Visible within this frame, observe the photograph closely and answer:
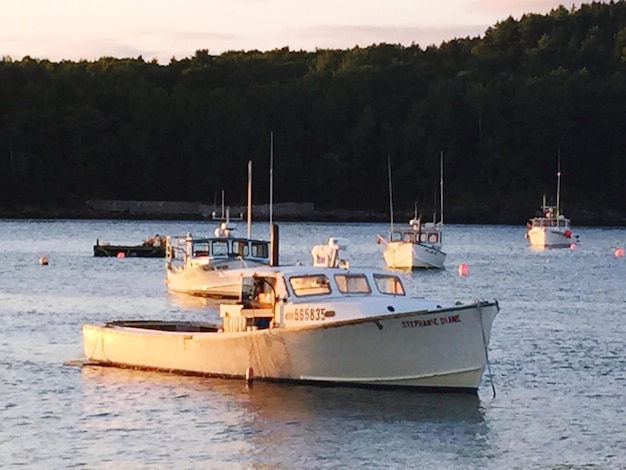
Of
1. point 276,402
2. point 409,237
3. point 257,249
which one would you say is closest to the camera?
point 276,402

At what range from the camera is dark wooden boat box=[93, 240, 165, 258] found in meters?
83.2

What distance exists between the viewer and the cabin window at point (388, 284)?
31906mm

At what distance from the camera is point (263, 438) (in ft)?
89.7

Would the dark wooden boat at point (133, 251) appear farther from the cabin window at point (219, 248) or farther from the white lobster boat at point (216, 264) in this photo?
the cabin window at point (219, 248)

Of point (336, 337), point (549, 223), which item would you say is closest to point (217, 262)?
point (336, 337)

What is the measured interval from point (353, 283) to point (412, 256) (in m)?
44.2

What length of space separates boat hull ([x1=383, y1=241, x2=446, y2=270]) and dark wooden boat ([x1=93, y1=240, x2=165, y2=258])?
43.7ft

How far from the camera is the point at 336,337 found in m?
29.9

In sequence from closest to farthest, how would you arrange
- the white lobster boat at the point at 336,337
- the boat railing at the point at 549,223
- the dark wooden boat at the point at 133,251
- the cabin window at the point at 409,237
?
1. the white lobster boat at the point at 336,337
2. the cabin window at the point at 409,237
3. the dark wooden boat at the point at 133,251
4. the boat railing at the point at 549,223

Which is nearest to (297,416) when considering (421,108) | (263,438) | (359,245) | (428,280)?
(263,438)

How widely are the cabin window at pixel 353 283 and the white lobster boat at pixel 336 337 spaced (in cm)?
2

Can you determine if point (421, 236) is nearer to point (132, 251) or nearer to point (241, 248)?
point (132, 251)

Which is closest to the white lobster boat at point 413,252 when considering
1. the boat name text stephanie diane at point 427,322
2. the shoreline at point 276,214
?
the boat name text stephanie diane at point 427,322

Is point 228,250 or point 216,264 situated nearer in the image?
point 216,264
